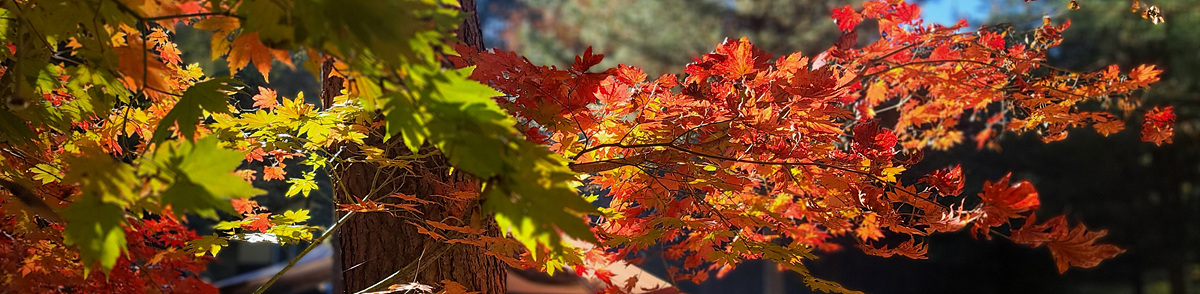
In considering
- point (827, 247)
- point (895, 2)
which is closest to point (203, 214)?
point (895, 2)

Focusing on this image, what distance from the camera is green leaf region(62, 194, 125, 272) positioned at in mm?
1046

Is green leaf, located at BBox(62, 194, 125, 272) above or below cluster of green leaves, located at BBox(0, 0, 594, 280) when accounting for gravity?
below

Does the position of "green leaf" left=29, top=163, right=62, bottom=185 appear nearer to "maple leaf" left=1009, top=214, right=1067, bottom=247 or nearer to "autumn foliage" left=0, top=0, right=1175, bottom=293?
"autumn foliage" left=0, top=0, right=1175, bottom=293

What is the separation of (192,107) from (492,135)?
0.56 meters

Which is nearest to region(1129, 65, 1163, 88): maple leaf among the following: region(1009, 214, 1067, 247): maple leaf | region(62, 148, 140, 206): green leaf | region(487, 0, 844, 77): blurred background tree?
region(1009, 214, 1067, 247): maple leaf

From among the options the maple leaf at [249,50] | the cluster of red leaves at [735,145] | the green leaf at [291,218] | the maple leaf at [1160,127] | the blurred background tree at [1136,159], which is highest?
the blurred background tree at [1136,159]

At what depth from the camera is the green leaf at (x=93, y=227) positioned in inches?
41.2

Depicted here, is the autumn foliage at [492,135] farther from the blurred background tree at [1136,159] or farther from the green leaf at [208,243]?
the blurred background tree at [1136,159]

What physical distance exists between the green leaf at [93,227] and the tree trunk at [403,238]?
1.27m

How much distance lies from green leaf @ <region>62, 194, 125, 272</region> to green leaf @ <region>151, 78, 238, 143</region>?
0.17m

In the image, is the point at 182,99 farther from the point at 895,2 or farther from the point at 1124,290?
the point at 1124,290

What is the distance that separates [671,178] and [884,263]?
1108 cm

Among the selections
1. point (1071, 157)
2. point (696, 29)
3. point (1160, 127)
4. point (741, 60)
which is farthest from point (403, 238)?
point (1071, 157)

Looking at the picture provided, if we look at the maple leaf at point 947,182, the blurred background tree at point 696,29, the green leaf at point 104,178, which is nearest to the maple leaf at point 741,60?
the maple leaf at point 947,182
